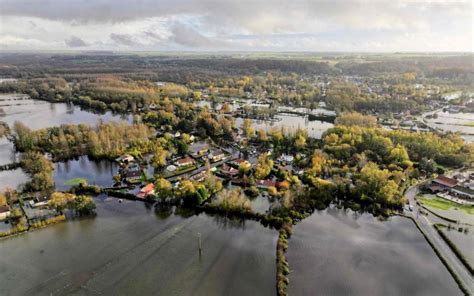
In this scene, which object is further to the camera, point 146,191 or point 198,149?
point 198,149

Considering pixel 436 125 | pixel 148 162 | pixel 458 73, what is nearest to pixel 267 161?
pixel 148 162

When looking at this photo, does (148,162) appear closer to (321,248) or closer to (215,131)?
(215,131)

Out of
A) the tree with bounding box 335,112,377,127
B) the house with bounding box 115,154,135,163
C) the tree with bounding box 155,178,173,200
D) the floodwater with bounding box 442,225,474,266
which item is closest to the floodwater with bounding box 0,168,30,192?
the house with bounding box 115,154,135,163

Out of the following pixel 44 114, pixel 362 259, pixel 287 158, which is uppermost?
pixel 44 114

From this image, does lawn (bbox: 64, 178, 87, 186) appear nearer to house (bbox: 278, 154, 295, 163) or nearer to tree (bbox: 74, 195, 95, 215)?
tree (bbox: 74, 195, 95, 215)

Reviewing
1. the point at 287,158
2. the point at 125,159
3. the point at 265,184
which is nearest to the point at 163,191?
the point at 265,184

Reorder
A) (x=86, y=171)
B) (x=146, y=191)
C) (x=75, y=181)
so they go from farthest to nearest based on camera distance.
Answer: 1. (x=86, y=171)
2. (x=75, y=181)
3. (x=146, y=191)

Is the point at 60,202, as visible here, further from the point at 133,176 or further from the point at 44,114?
the point at 44,114

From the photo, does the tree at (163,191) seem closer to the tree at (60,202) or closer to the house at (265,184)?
the tree at (60,202)
